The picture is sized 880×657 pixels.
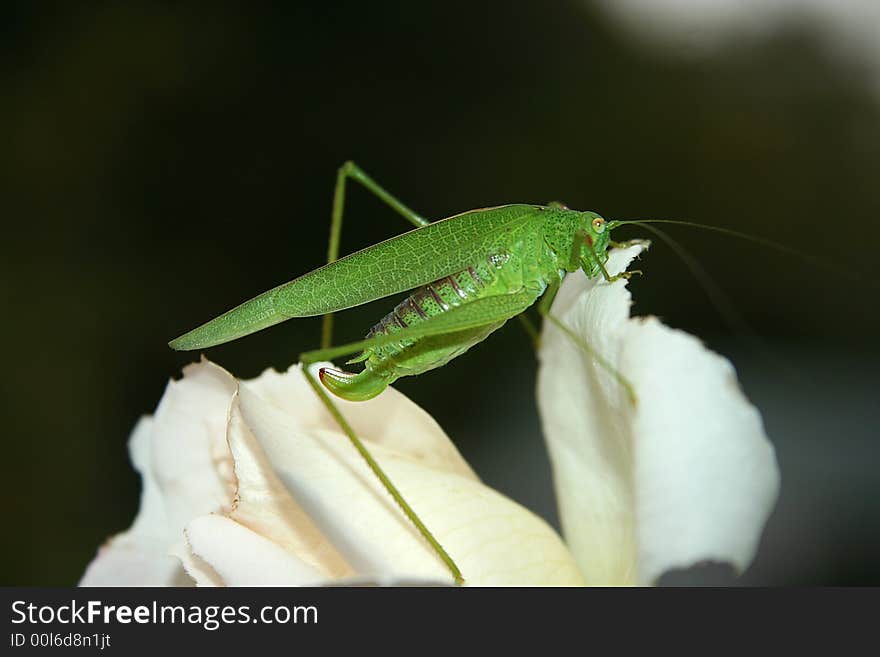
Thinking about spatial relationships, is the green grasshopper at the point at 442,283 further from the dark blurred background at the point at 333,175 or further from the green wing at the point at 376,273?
the dark blurred background at the point at 333,175

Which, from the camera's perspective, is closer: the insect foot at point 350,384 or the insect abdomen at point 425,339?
the insect foot at point 350,384

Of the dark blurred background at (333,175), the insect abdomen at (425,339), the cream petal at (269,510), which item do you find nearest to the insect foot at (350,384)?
the insect abdomen at (425,339)

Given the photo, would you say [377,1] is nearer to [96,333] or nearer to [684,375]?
[96,333]

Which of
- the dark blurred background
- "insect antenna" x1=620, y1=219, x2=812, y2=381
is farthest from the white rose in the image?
the dark blurred background

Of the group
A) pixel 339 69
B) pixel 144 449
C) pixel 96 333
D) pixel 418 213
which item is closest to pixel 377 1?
pixel 339 69

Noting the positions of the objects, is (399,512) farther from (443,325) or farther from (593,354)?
(443,325)

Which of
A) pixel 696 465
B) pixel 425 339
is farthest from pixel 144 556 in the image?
pixel 696 465

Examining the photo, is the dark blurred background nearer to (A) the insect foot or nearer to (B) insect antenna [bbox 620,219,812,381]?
(B) insect antenna [bbox 620,219,812,381]
